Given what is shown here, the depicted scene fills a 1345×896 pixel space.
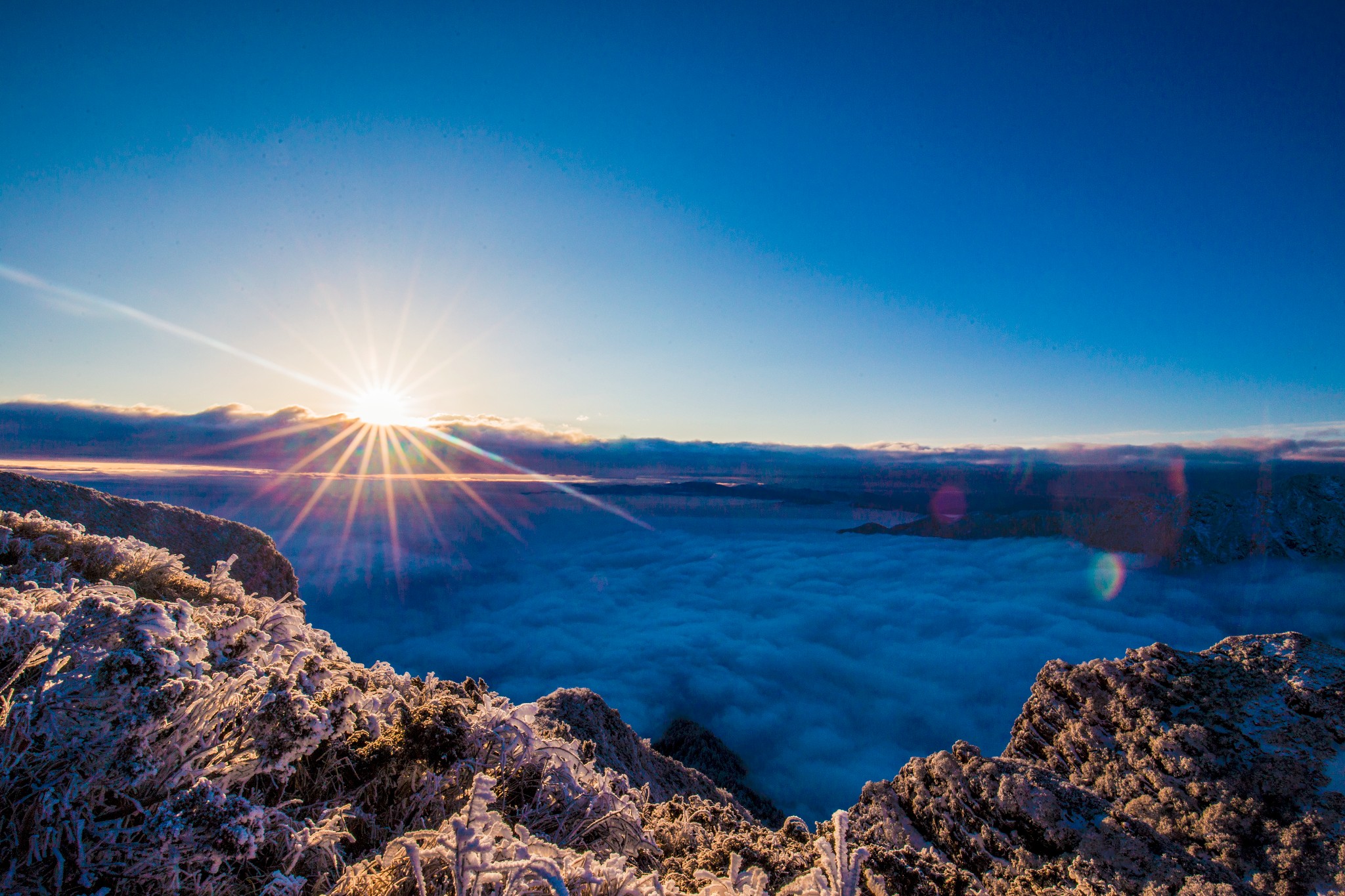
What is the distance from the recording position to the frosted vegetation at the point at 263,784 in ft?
6.01

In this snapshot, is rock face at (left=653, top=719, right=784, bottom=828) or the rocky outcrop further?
rock face at (left=653, top=719, right=784, bottom=828)

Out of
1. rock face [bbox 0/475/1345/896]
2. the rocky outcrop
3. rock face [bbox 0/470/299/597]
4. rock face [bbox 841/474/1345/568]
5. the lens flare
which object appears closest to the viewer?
rock face [bbox 0/475/1345/896]

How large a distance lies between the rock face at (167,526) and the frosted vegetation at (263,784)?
17.2ft

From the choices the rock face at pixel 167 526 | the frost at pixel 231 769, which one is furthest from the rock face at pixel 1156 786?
the rock face at pixel 167 526

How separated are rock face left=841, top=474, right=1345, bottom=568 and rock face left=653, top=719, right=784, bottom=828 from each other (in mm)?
55815

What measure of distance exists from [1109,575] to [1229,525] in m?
12.2

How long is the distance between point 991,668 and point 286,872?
47114 mm

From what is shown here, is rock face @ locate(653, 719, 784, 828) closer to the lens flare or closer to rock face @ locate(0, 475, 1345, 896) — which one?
rock face @ locate(0, 475, 1345, 896)

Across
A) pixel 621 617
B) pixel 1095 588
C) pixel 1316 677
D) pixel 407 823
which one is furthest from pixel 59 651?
pixel 1095 588

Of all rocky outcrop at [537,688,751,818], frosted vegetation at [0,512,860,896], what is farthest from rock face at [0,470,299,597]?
frosted vegetation at [0,512,860,896]

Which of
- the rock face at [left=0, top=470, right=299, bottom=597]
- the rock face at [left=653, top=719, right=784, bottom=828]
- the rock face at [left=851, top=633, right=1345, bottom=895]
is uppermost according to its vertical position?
the rock face at [left=0, top=470, right=299, bottom=597]

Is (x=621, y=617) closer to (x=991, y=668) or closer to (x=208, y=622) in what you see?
(x=991, y=668)

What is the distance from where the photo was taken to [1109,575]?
59.0 metres

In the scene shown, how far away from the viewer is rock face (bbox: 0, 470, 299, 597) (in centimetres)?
752
